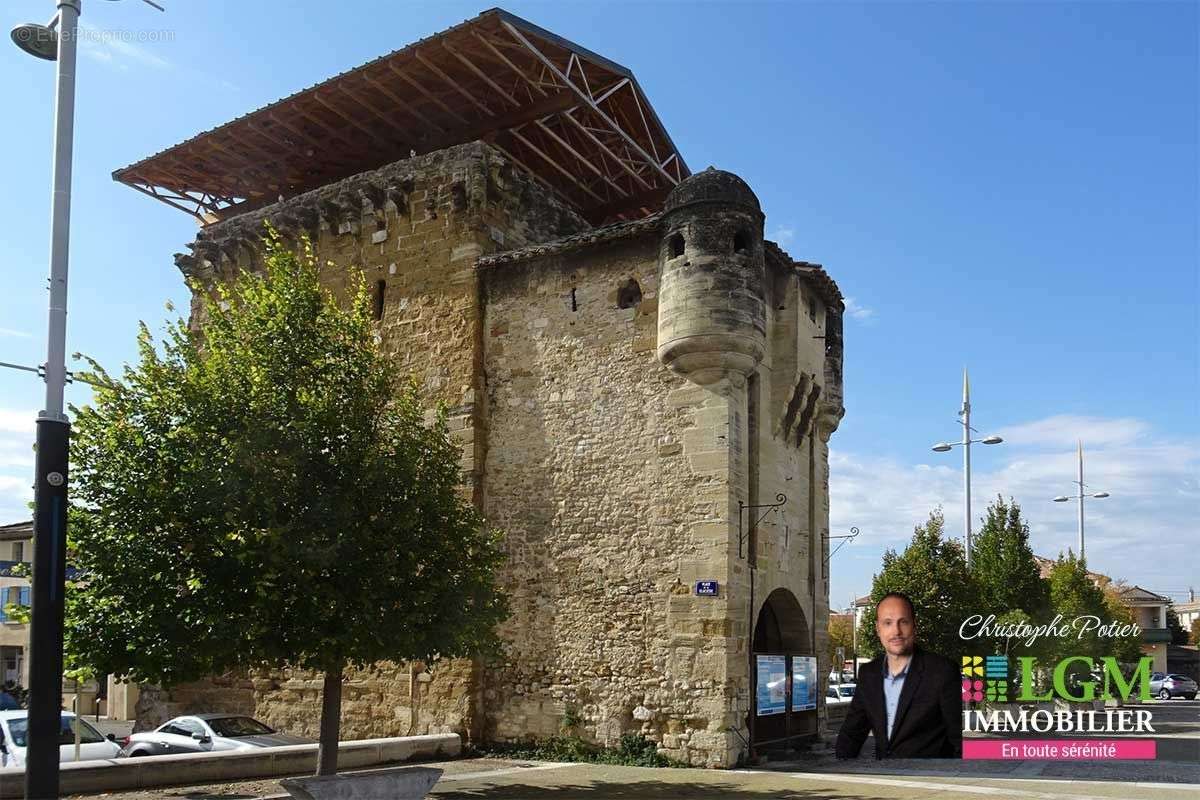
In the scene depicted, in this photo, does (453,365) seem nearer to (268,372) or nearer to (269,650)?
(268,372)

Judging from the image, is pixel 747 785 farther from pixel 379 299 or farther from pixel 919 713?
pixel 379 299

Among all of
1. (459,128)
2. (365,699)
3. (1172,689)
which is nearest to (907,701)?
(365,699)

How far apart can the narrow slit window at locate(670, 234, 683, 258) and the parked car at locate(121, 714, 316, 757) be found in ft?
30.5

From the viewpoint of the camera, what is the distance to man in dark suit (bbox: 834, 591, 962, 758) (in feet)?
19.0

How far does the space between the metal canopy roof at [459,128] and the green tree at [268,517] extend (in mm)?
7673

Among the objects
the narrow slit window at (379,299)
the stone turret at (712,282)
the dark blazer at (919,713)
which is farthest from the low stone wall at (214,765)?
the dark blazer at (919,713)

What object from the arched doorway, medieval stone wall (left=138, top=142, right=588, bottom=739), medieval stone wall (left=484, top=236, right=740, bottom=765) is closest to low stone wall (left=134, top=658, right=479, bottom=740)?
medieval stone wall (left=138, top=142, right=588, bottom=739)

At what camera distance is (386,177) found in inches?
793

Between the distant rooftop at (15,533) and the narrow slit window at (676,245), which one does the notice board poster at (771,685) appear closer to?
the narrow slit window at (676,245)

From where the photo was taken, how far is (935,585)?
80.2 ft

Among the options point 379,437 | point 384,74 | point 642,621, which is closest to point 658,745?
point 642,621

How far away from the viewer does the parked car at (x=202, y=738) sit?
14.9 meters

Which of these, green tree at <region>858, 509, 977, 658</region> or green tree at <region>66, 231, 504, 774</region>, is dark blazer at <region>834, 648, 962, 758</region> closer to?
green tree at <region>66, 231, 504, 774</region>

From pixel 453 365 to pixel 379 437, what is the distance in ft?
17.7
